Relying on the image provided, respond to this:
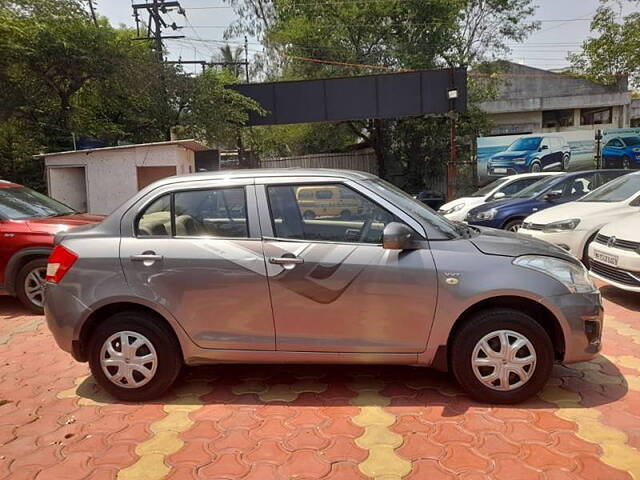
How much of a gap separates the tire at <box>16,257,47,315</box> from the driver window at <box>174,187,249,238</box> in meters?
3.12

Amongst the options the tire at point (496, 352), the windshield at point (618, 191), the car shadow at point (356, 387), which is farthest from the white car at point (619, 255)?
the tire at point (496, 352)

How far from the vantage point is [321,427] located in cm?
316

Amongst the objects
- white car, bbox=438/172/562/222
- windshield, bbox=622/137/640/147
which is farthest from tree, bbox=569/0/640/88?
white car, bbox=438/172/562/222

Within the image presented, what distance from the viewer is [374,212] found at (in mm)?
3436

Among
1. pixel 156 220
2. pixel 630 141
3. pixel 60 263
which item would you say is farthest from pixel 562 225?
pixel 630 141

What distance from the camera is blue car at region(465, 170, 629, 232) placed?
9.39m

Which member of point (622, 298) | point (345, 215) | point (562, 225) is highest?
point (345, 215)

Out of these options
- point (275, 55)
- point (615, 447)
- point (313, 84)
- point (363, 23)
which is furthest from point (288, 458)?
point (275, 55)

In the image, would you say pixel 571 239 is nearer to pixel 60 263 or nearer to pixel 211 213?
pixel 211 213

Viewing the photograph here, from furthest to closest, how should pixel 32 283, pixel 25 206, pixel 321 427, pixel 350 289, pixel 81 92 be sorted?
pixel 81 92
pixel 25 206
pixel 32 283
pixel 350 289
pixel 321 427

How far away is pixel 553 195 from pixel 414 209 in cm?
704

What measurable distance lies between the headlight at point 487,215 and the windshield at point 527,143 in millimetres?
11586

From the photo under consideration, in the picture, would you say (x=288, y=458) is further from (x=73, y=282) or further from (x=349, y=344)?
(x=73, y=282)

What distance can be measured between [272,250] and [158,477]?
1.55m
